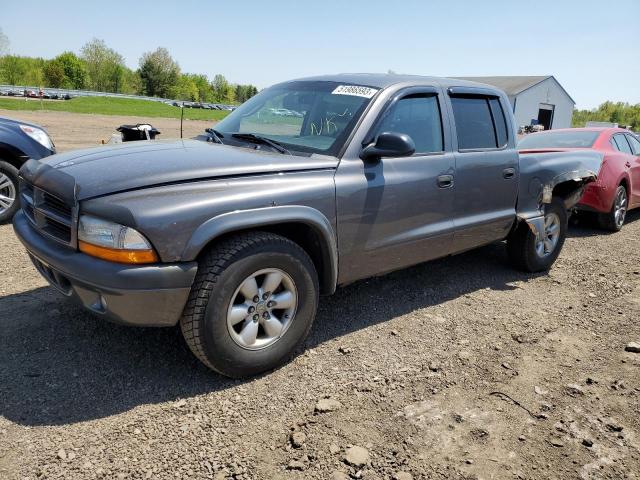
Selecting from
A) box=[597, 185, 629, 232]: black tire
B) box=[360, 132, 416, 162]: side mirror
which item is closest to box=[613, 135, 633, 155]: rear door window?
box=[597, 185, 629, 232]: black tire

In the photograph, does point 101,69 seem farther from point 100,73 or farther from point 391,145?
point 391,145

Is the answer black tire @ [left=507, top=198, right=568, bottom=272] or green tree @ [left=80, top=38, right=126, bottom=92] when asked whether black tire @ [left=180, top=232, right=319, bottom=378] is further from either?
green tree @ [left=80, top=38, right=126, bottom=92]

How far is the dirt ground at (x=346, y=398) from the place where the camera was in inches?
97.0

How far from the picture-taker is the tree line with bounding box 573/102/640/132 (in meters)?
93.5

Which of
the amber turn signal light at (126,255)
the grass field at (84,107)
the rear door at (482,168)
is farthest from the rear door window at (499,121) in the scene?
the grass field at (84,107)

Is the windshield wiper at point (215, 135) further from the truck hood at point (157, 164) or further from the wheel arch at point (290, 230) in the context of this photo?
the wheel arch at point (290, 230)

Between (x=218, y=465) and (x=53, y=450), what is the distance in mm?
794

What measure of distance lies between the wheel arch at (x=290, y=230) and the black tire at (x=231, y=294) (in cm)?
9

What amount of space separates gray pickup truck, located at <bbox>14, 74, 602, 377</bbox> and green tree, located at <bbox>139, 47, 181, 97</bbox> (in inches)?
3586

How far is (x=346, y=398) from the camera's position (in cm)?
300

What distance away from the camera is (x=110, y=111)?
38531 millimetres

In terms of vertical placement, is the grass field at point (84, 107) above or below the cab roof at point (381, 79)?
above

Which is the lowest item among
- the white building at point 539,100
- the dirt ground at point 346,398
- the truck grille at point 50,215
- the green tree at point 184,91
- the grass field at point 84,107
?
the dirt ground at point 346,398

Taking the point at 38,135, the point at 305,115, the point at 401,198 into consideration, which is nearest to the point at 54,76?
the point at 38,135
